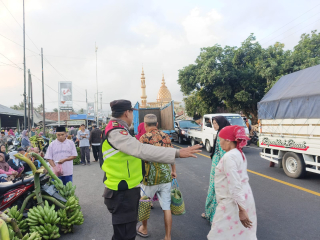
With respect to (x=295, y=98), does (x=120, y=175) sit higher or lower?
lower

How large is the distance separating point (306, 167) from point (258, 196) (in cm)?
192

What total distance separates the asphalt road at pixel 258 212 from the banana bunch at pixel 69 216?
0.45 feet

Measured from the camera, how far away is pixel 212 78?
17.5 m

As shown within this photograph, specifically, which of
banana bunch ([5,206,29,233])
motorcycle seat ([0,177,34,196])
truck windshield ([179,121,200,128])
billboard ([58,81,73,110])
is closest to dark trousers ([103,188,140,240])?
banana bunch ([5,206,29,233])

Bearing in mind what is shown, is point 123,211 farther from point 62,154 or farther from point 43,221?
point 62,154

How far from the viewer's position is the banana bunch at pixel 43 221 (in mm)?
3208

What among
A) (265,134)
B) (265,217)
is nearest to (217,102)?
(265,134)

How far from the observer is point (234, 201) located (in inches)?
92.3

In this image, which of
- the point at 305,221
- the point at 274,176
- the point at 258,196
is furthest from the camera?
the point at 274,176

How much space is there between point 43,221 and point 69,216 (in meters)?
0.50

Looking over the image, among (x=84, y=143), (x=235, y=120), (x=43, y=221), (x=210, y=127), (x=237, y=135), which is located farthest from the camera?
(x=210, y=127)

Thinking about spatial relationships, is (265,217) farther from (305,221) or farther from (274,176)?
(274,176)

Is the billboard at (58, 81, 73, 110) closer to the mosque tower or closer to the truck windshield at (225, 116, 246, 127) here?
the truck windshield at (225, 116, 246, 127)

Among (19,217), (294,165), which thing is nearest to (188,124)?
(294,165)
